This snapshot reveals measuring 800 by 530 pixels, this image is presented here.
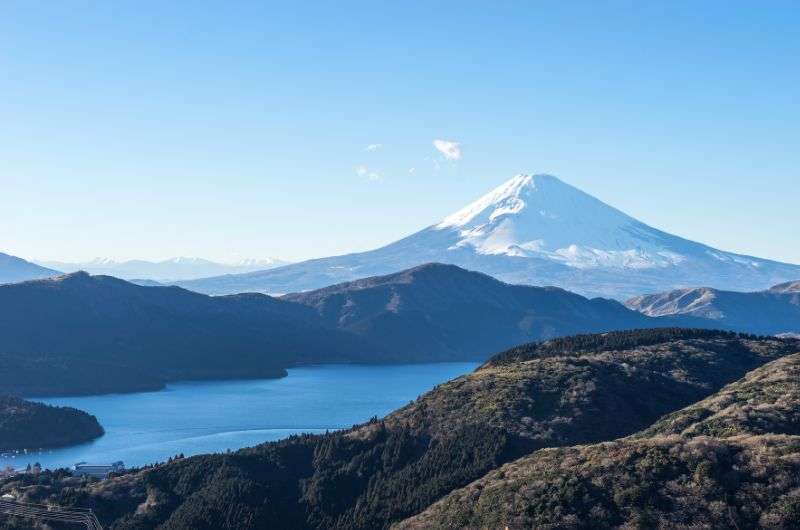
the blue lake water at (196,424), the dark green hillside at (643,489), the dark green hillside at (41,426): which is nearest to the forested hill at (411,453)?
the dark green hillside at (643,489)

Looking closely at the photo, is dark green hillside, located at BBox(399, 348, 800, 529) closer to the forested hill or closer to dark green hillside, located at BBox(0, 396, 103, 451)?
the forested hill

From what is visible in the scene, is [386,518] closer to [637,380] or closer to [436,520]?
[436,520]

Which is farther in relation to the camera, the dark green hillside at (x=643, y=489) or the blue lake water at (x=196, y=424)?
the blue lake water at (x=196, y=424)

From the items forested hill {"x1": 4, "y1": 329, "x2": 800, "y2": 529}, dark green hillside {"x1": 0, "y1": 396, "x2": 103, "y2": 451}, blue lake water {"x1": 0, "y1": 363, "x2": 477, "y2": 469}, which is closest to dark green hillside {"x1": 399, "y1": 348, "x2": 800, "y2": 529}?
forested hill {"x1": 4, "y1": 329, "x2": 800, "y2": 529}

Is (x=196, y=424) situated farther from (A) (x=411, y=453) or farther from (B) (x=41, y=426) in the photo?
(A) (x=411, y=453)

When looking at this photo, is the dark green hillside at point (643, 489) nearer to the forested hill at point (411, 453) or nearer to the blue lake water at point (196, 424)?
the forested hill at point (411, 453)

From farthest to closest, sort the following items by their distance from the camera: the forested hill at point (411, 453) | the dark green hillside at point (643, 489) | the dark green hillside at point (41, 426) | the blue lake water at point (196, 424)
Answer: the dark green hillside at point (41, 426) < the blue lake water at point (196, 424) < the forested hill at point (411, 453) < the dark green hillside at point (643, 489)
